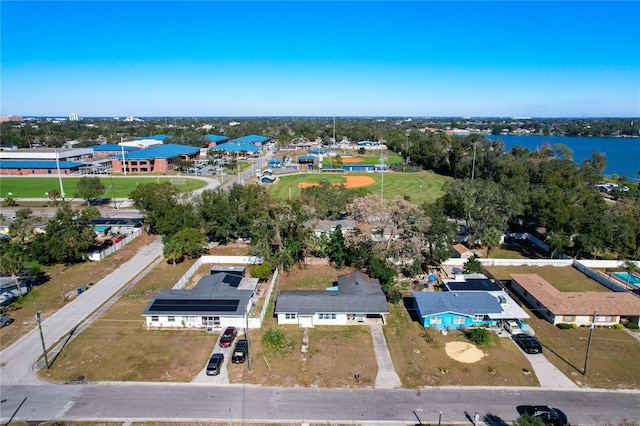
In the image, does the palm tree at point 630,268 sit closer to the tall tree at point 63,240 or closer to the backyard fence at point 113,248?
the backyard fence at point 113,248

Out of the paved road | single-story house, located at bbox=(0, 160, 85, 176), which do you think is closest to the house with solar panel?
the paved road

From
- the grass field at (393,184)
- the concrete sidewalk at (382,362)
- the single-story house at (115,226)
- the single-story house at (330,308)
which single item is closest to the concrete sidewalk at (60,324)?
the single-story house at (115,226)

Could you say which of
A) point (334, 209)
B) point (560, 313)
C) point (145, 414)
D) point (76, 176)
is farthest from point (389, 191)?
point (76, 176)

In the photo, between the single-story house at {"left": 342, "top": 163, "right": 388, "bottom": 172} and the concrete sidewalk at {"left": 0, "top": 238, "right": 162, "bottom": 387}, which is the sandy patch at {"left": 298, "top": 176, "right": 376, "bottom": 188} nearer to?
the single-story house at {"left": 342, "top": 163, "right": 388, "bottom": 172}

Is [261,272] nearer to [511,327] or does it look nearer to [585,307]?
[511,327]

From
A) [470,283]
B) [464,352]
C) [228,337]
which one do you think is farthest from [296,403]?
[470,283]
